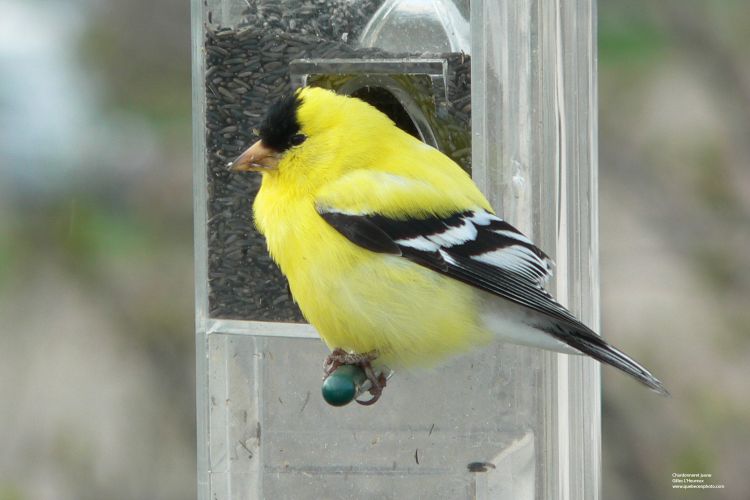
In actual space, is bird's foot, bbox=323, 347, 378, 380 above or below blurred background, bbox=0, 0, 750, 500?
below

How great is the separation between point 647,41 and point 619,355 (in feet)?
9.35

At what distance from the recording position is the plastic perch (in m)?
2.74

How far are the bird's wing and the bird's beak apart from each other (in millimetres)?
233

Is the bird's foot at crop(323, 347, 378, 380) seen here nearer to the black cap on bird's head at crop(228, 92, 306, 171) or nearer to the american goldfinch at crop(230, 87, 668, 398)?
the american goldfinch at crop(230, 87, 668, 398)

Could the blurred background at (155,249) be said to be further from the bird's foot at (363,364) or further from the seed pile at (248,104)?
the bird's foot at (363,364)

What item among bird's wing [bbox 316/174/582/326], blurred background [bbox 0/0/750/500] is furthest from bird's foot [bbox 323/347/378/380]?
blurred background [bbox 0/0/750/500]

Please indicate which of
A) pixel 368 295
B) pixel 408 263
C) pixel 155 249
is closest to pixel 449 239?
pixel 408 263

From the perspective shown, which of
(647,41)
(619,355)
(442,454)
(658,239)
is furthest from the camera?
(658,239)

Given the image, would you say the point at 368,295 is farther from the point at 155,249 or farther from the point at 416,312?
the point at 155,249

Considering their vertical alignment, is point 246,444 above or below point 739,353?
below

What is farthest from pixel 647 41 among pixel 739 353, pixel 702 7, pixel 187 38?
pixel 187 38

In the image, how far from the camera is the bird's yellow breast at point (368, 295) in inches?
113

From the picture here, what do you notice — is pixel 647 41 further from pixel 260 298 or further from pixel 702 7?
pixel 260 298

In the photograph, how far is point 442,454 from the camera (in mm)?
3170
